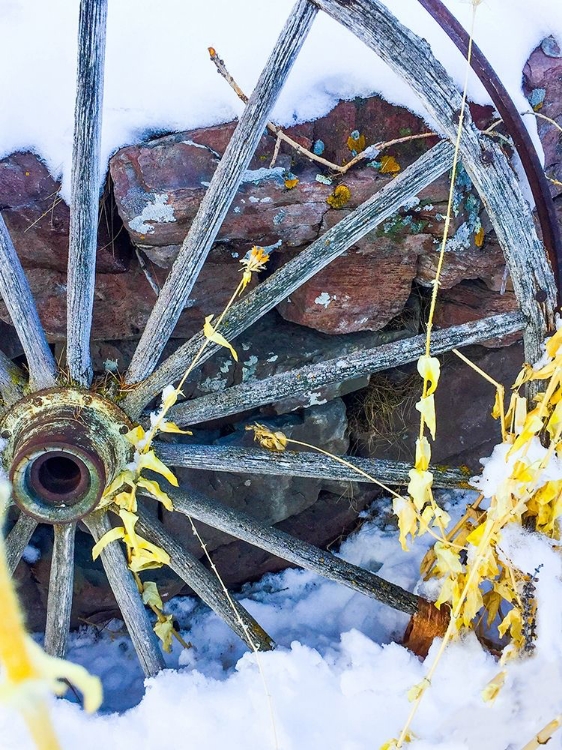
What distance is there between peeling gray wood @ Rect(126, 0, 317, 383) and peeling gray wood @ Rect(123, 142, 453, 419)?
0.04 meters

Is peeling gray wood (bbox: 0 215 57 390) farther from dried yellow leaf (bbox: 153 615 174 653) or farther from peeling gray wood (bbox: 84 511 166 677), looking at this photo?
dried yellow leaf (bbox: 153 615 174 653)

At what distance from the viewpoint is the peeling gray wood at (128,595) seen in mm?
1441

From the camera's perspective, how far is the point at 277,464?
4.60ft

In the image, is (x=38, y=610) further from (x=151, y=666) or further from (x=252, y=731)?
(x=252, y=731)

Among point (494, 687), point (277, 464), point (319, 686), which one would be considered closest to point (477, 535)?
point (494, 687)

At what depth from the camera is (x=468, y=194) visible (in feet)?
4.57

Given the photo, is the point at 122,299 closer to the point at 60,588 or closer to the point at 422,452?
the point at 60,588

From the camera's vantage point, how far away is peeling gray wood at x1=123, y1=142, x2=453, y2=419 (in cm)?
121

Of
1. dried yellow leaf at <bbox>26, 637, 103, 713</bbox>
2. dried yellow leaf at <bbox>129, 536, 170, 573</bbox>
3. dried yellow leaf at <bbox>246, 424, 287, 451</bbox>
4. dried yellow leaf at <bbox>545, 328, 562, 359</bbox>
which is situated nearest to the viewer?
dried yellow leaf at <bbox>26, 637, 103, 713</bbox>

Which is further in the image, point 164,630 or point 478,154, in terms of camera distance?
point 164,630

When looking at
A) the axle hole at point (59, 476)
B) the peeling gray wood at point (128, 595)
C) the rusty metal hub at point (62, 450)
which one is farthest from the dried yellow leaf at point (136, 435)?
the peeling gray wood at point (128, 595)

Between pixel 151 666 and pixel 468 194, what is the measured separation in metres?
1.30

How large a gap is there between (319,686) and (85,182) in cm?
118

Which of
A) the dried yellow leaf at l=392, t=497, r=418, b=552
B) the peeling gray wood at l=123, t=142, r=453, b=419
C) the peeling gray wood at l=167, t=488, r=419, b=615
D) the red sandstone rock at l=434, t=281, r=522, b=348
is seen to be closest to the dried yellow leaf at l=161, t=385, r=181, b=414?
the peeling gray wood at l=123, t=142, r=453, b=419
